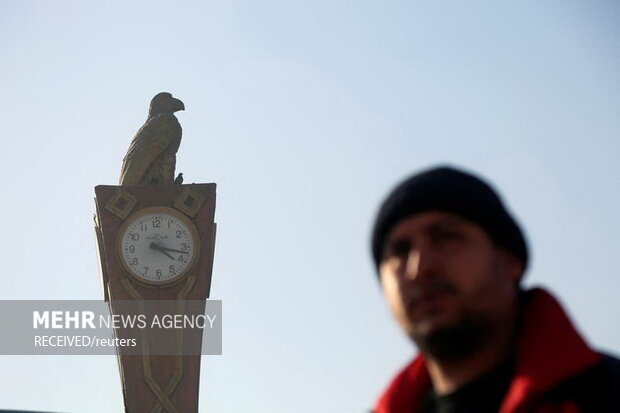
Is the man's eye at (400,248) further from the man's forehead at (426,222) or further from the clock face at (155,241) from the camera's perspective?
the clock face at (155,241)

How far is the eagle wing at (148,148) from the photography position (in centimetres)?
1258

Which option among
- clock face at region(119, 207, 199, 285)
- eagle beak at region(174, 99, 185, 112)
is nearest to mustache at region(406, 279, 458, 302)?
clock face at region(119, 207, 199, 285)

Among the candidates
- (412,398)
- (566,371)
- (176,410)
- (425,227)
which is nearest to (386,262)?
(425,227)

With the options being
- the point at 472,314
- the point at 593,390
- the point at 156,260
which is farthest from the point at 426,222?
the point at 156,260

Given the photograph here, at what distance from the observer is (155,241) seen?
1252 centimetres

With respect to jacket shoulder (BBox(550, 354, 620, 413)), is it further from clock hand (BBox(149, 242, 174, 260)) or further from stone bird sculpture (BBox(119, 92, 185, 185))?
stone bird sculpture (BBox(119, 92, 185, 185))

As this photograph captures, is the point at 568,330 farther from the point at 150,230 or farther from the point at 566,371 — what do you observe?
the point at 150,230

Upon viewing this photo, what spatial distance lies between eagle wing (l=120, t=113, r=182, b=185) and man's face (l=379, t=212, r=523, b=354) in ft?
36.6

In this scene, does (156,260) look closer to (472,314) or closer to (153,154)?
(153,154)

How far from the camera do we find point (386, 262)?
1599 millimetres

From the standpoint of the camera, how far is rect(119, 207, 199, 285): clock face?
1237cm

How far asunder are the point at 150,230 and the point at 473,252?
11.1 metres

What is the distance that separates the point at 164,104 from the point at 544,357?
1200cm

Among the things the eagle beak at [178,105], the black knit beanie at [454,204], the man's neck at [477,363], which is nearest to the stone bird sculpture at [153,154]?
the eagle beak at [178,105]
